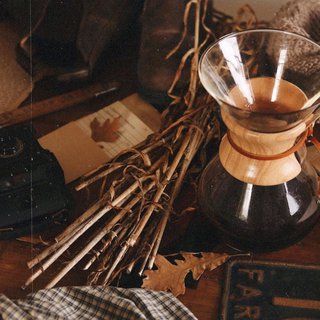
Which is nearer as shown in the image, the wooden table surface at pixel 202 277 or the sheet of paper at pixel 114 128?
the wooden table surface at pixel 202 277

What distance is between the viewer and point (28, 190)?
0.94 metres

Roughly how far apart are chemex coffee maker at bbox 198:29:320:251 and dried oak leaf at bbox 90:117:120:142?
0.25 m

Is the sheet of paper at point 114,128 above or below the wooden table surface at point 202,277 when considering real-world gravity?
above

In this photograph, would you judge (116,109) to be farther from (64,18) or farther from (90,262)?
(90,262)

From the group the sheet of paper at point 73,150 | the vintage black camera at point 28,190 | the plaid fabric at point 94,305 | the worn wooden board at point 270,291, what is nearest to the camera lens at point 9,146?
the vintage black camera at point 28,190

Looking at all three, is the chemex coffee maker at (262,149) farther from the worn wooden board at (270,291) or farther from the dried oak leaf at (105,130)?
the dried oak leaf at (105,130)

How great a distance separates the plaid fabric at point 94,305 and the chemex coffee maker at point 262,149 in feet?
0.44

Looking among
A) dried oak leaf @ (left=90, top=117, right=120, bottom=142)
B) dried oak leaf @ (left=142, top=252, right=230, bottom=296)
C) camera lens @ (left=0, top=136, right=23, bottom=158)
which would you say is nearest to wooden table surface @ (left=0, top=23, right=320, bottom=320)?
dried oak leaf @ (left=142, top=252, right=230, bottom=296)

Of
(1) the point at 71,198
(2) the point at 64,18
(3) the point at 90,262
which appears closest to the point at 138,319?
(3) the point at 90,262

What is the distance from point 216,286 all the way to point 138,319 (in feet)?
0.49

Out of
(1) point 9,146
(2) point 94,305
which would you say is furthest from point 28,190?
(2) point 94,305

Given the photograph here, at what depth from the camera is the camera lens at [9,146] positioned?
951 mm

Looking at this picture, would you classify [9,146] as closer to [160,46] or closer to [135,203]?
[135,203]

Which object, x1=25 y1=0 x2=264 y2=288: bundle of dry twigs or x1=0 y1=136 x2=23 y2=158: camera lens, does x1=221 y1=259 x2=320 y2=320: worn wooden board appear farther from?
x1=0 y1=136 x2=23 y2=158: camera lens
